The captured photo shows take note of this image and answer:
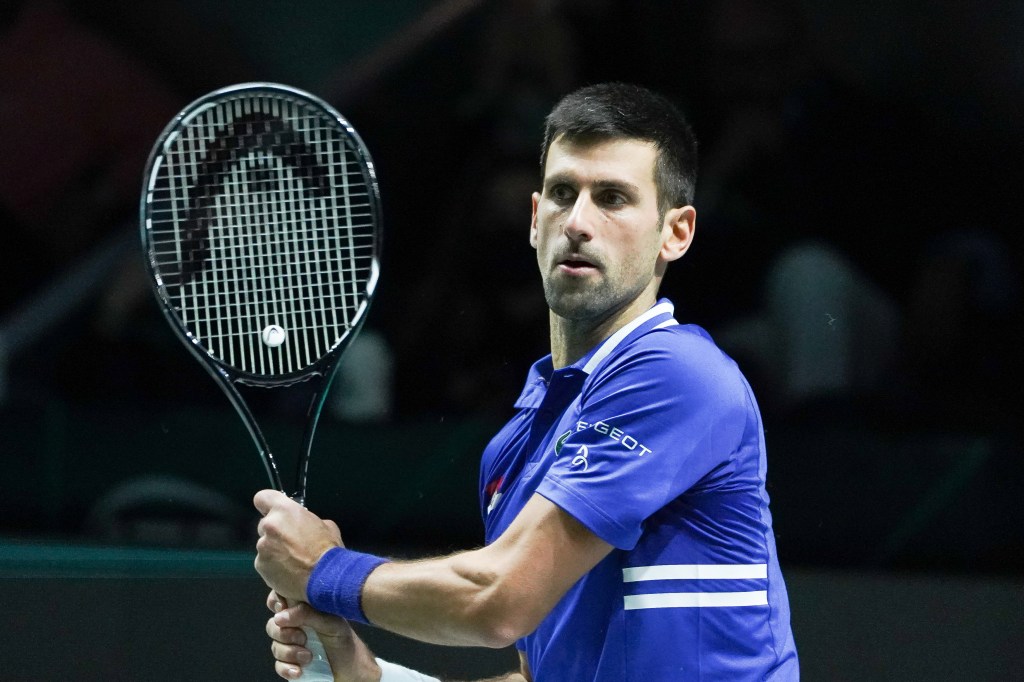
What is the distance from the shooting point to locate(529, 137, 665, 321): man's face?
1.89 metres

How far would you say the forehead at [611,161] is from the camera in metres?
1.92

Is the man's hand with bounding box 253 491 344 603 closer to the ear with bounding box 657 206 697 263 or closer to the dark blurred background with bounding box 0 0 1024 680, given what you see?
the ear with bounding box 657 206 697 263

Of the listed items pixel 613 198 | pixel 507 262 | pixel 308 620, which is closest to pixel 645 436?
pixel 613 198

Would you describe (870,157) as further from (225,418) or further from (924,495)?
(225,418)

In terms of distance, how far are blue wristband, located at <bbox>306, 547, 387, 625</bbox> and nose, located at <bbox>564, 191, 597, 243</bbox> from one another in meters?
0.54

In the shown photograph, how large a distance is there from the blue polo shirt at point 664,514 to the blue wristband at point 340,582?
0.27 meters

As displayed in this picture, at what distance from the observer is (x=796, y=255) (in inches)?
121

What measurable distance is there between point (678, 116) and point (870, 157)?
1.23 metres

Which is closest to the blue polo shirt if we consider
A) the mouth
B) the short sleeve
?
the short sleeve

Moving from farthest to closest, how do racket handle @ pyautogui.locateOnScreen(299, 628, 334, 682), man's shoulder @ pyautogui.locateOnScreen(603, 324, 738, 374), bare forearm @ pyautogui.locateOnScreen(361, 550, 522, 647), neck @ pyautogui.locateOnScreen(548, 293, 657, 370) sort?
neck @ pyautogui.locateOnScreen(548, 293, 657, 370) < racket handle @ pyautogui.locateOnScreen(299, 628, 334, 682) < man's shoulder @ pyautogui.locateOnScreen(603, 324, 738, 374) < bare forearm @ pyautogui.locateOnScreen(361, 550, 522, 647)

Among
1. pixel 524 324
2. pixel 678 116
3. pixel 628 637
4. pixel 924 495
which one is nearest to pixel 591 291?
pixel 678 116

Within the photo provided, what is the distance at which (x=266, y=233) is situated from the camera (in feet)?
7.09

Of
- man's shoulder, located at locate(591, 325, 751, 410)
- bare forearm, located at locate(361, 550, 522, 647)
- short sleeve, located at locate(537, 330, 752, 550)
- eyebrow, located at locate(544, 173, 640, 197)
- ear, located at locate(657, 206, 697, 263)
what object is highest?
eyebrow, located at locate(544, 173, 640, 197)

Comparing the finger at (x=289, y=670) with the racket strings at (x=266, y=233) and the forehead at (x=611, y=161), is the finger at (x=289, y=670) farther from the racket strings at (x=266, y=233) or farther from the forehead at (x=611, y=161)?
the forehead at (x=611, y=161)
